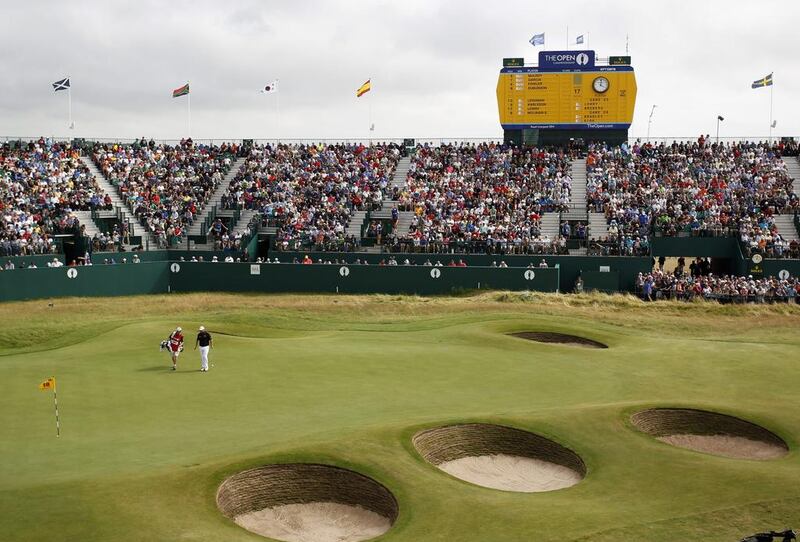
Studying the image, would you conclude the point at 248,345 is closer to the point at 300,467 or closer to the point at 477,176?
the point at 300,467

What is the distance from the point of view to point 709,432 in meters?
22.2

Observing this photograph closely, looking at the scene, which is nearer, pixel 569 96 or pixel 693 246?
pixel 693 246

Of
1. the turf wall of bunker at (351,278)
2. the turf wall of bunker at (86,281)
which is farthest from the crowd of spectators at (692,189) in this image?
the turf wall of bunker at (86,281)

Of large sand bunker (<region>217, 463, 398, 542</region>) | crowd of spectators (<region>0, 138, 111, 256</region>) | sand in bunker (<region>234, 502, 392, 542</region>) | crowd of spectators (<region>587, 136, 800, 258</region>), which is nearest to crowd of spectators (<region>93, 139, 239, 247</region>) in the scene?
crowd of spectators (<region>0, 138, 111, 256</region>)

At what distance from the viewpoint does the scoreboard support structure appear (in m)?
62.4

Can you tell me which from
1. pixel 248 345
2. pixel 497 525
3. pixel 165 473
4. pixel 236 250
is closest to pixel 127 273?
pixel 236 250

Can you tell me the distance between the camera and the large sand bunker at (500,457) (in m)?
18.8

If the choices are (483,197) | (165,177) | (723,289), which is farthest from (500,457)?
(165,177)

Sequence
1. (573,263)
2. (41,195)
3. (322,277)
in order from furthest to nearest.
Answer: (41,195)
(322,277)
(573,263)

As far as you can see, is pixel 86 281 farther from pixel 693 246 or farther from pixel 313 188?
pixel 693 246

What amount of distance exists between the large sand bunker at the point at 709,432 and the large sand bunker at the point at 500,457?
3.11 meters

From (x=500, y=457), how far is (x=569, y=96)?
47.5m

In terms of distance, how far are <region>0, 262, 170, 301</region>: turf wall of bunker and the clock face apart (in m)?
33.2

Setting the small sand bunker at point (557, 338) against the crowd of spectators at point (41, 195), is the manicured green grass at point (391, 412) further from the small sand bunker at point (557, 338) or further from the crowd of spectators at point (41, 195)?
the crowd of spectators at point (41, 195)
